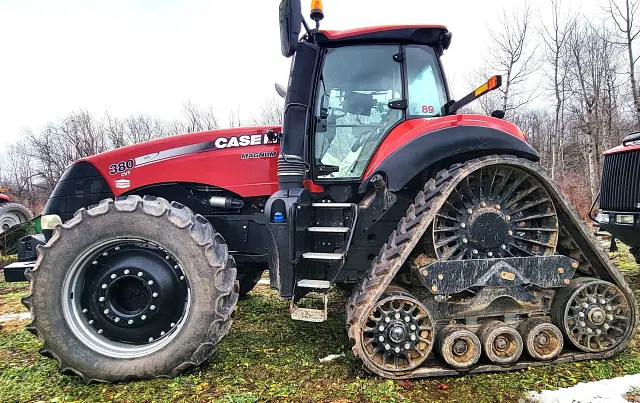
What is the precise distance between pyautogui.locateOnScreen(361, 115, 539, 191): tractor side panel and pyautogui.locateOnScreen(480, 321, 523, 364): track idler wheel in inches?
49.4

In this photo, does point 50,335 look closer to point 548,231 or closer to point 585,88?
point 548,231

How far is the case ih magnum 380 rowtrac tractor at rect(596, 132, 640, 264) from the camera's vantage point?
5.19m

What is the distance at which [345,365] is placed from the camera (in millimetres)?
3029

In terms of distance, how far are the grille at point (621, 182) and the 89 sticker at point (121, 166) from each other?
6.05m

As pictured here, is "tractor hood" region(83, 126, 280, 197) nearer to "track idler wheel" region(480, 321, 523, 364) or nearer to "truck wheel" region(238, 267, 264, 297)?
"truck wheel" region(238, 267, 264, 297)

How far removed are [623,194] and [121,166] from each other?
20.4 ft

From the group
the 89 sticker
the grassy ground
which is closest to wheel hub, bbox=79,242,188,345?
the grassy ground

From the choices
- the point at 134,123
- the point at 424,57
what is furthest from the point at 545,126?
the point at 424,57

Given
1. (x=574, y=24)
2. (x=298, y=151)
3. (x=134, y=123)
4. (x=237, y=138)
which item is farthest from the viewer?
(x=134, y=123)

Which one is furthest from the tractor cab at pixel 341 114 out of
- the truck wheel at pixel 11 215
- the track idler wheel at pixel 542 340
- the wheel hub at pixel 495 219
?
the truck wheel at pixel 11 215

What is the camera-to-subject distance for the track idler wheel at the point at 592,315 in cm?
301

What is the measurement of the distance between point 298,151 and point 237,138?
0.65 meters

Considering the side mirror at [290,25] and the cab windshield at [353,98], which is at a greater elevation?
the side mirror at [290,25]

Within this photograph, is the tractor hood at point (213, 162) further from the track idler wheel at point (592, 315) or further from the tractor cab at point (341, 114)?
the track idler wheel at point (592, 315)
